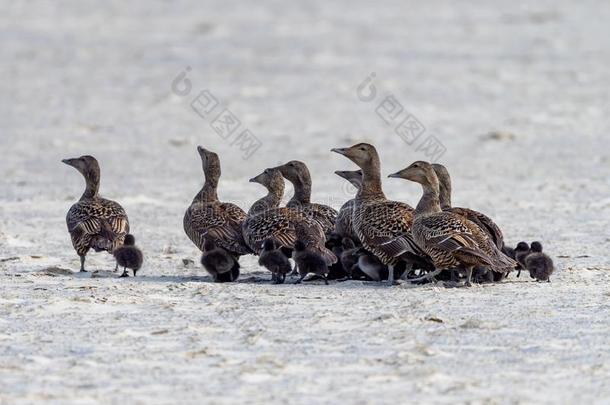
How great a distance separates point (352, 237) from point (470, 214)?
1026 millimetres

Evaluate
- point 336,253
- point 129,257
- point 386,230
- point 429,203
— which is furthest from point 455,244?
point 129,257

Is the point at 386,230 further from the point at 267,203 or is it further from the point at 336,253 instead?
the point at 267,203

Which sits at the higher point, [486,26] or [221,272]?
[486,26]

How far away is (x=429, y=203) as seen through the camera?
10180 mm

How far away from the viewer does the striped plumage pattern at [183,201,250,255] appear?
1094 cm

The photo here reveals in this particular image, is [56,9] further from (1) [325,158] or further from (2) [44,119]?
(1) [325,158]

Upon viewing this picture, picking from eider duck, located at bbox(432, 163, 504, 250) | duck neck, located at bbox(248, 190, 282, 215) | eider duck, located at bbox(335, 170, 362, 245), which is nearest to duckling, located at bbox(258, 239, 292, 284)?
eider duck, located at bbox(335, 170, 362, 245)

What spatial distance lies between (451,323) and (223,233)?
3.04m

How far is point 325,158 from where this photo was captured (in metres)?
19.7

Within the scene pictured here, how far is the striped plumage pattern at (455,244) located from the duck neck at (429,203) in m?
0.15

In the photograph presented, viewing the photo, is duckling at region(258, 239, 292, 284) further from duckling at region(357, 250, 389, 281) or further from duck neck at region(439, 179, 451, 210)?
duck neck at region(439, 179, 451, 210)

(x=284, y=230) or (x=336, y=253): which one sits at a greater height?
(x=284, y=230)

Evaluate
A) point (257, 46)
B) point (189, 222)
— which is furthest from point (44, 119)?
point (189, 222)

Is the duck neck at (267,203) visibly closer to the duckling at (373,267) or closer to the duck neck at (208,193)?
the duck neck at (208,193)
